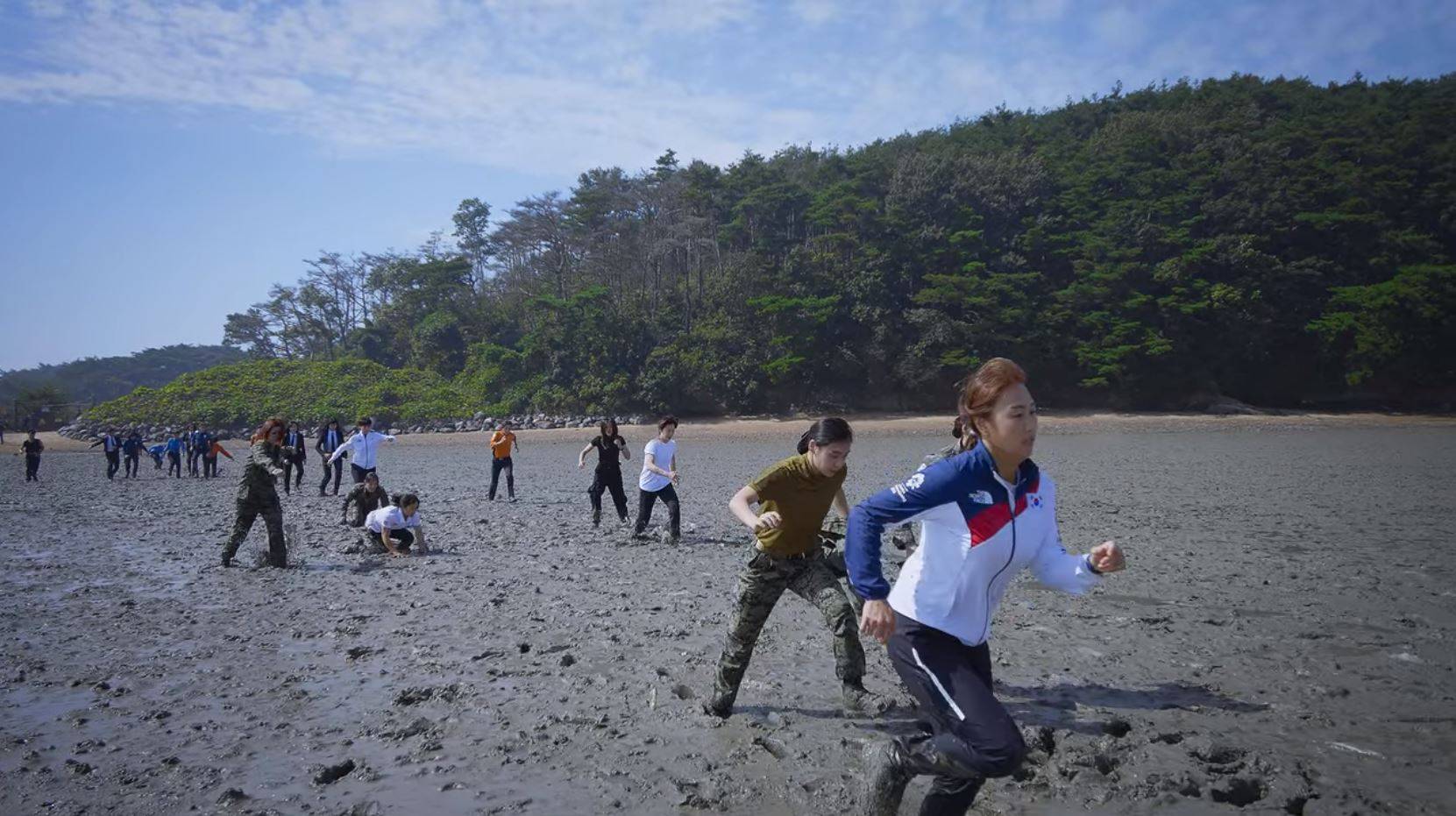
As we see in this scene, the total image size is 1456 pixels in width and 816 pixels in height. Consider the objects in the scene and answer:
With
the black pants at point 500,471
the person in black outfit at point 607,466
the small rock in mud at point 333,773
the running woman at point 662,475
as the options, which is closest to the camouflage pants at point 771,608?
the small rock in mud at point 333,773

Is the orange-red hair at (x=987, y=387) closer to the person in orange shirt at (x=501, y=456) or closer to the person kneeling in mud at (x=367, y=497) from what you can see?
the person kneeling in mud at (x=367, y=497)

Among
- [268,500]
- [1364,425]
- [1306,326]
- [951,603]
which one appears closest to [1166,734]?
[951,603]

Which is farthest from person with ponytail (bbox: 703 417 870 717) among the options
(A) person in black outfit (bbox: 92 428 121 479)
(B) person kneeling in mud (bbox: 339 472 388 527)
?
(A) person in black outfit (bbox: 92 428 121 479)

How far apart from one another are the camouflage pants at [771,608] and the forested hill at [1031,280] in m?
43.9

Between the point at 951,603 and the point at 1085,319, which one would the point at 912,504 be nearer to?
the point at 951,603

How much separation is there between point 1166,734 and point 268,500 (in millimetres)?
10361

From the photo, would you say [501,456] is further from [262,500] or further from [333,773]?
[333,773]

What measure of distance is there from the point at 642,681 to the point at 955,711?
3.45 metres

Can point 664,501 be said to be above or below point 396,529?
above

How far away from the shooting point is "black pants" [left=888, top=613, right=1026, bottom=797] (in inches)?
127

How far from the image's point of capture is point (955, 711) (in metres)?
3.30

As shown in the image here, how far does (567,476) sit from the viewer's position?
80.9 feet

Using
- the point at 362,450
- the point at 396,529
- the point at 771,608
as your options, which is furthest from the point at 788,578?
the point at 362,450

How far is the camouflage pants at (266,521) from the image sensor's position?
11109mm
